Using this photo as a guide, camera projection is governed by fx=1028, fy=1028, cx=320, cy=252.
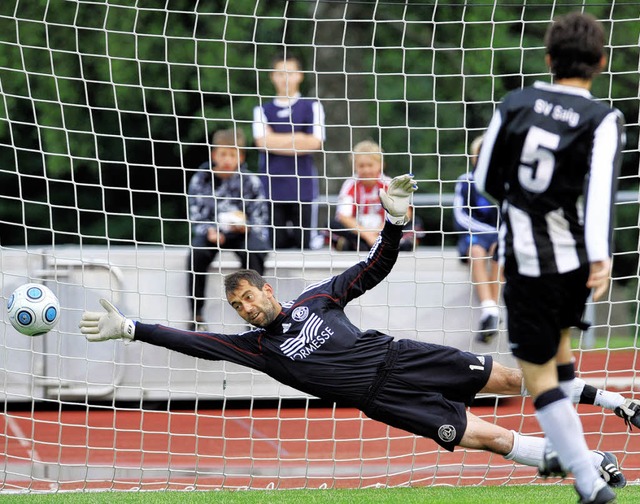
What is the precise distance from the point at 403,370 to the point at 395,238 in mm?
801

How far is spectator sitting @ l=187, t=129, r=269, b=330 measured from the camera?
29.3 feet

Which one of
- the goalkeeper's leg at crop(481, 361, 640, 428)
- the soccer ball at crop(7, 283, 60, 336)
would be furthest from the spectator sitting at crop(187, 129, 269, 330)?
the goalkeeper's leg at crop(481, 361, 640, 428)

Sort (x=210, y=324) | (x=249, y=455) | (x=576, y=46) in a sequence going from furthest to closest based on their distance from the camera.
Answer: (x=249, y=455), (x=210, y=324), (x=576, y=46)

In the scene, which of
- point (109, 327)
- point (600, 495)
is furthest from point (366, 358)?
point (600, 495)

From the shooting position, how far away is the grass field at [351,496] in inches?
241

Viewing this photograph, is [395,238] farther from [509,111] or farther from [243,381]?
[243,381]

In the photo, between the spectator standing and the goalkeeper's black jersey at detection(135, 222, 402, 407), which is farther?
the spectator standing

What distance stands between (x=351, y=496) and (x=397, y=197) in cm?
186

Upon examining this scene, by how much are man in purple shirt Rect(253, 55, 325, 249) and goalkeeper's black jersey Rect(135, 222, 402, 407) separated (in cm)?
277

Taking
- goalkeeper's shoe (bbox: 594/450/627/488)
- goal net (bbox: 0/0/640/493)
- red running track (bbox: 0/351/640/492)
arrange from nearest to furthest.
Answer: goalkeeper's shoe (bbox: 594/450/627/488)
red running track (bbox: 0/351/640/492)
goal net (bbox: 0/0/640/493)

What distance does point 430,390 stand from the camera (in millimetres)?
6227

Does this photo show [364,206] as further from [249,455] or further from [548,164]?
[548,164]

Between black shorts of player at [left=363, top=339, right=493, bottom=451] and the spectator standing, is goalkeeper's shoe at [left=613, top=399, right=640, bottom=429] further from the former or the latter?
the spectator standing

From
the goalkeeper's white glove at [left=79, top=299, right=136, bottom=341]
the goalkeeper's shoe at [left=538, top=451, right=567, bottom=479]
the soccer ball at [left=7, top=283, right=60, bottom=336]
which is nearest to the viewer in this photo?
the goalkeeper's shoe at [left=538, top=451, right=567, bottom=479]
